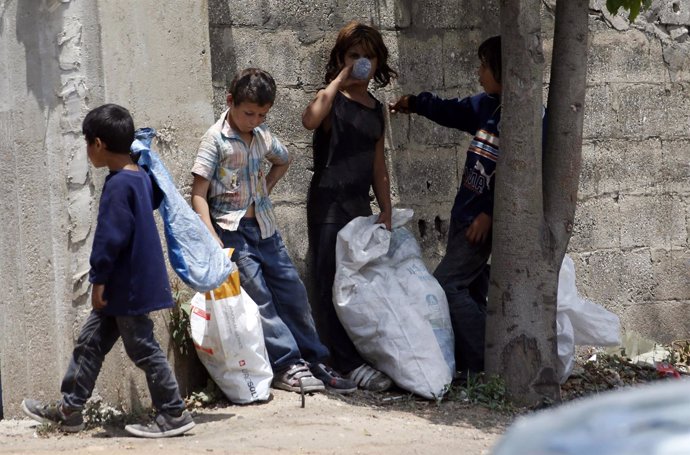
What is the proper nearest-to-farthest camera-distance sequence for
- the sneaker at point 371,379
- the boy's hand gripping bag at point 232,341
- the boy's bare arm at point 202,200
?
the boy's hand gripping bag at point 232,341
the boy's bare arm at point 202,200
the sneaker at point 371,379

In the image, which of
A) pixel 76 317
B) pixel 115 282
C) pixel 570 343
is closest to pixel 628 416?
pixel 115 282

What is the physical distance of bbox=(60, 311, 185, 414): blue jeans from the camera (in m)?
4.73

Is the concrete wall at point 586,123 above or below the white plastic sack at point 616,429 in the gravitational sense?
above

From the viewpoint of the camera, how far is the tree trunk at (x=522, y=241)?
561 cm

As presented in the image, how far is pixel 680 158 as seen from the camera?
7.59 metres

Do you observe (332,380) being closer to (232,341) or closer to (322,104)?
(232,341)

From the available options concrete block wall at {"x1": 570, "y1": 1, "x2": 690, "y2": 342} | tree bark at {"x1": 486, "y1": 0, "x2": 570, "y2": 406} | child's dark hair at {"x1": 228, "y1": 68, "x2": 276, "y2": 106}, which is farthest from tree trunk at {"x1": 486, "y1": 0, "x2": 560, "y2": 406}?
concrete block wall at {"x1": 570, "y1": 1, "x2": 690, "y2": 342}

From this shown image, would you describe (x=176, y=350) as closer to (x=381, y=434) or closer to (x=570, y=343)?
(x=381, y=434)

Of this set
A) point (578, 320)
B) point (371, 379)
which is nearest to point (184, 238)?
point (371, 379)

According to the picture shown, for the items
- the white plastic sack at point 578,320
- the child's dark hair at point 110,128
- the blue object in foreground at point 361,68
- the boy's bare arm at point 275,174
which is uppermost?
the blue object in foreground at point 361,68

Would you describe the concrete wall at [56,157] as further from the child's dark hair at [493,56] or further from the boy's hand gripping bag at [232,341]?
the child's dark hair at [493,56]

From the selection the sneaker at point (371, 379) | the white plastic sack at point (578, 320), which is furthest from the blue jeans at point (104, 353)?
the white plastic sack at point (578, 320)

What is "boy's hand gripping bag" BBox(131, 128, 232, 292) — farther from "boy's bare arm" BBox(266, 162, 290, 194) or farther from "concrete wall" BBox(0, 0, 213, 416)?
"boy's bare arm" BBox(266, 162, 290, 194)

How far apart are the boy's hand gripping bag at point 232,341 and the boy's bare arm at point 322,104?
0.98m
